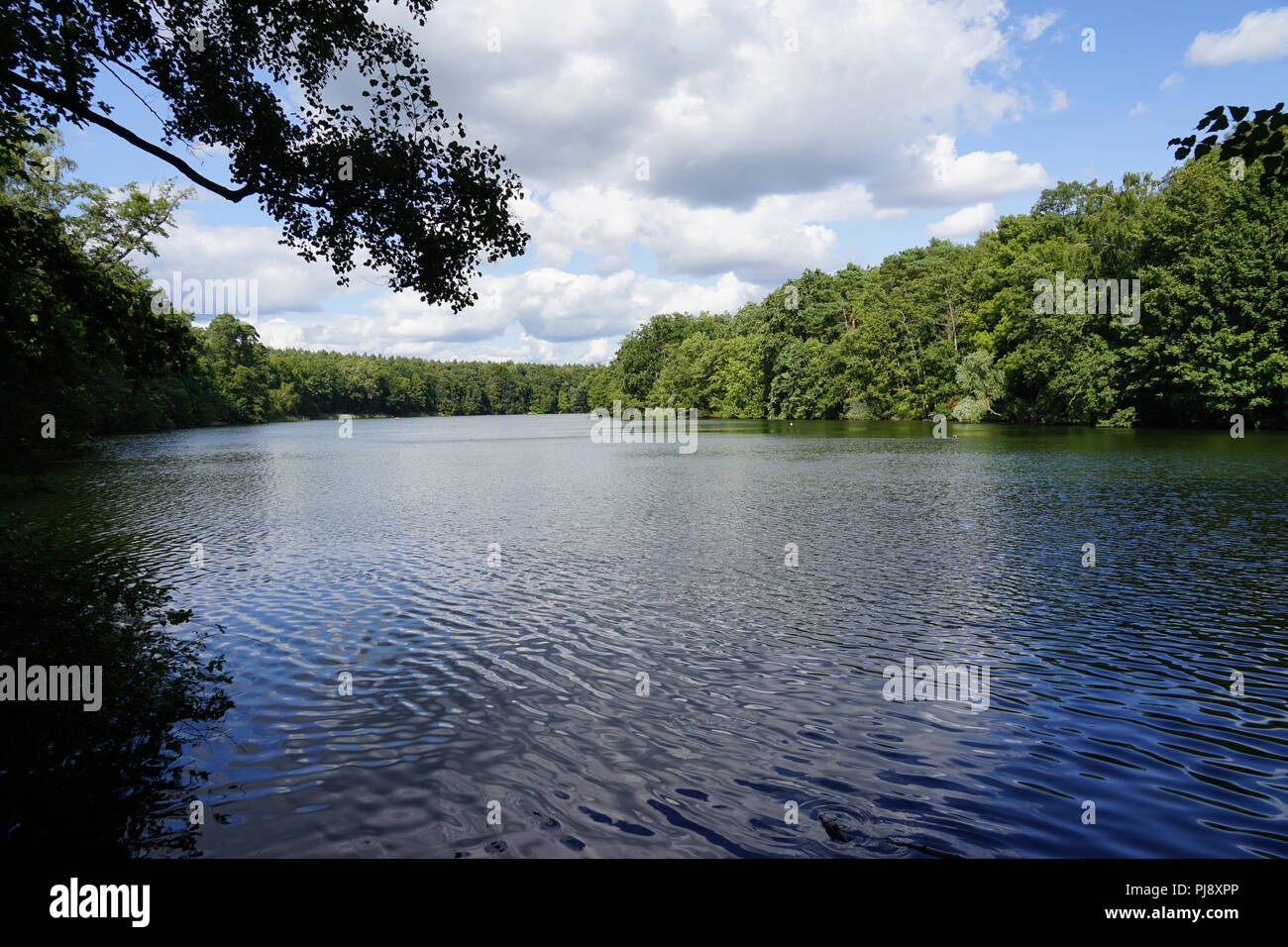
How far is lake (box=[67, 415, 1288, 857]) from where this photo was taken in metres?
6.75

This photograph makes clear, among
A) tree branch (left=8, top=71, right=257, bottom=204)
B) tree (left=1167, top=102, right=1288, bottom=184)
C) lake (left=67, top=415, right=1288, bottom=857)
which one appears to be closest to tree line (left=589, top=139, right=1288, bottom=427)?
tree (left=1167, top=102, right=1288, bottom=184)

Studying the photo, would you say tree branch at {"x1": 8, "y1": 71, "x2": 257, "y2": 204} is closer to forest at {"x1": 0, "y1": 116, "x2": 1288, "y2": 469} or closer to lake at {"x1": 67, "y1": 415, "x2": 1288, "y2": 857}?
forest at {"x1": 0, "y1": 116, "x2": 1288, "y2": 469}

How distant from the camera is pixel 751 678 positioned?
10.6 m

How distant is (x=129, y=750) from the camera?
8.01m

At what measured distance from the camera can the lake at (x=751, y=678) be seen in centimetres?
675

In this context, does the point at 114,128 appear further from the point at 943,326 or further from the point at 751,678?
the point at 943,326

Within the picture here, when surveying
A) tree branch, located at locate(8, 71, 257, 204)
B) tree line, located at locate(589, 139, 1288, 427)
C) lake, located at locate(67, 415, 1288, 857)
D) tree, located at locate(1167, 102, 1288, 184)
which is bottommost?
lake, located at locate(67, 415, 1288, 857)

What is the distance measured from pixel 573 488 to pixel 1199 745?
29.7 meters

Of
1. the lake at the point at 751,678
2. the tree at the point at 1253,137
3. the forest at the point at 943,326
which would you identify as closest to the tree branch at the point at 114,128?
the forest at the point at 943,326
